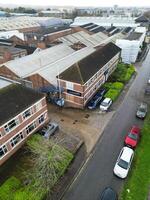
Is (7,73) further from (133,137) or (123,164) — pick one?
(123,164)

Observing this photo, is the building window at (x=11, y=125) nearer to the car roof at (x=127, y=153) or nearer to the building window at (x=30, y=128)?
the building window at (x=30, y=128)

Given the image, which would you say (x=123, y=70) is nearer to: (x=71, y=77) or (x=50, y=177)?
(x=71, y=77)

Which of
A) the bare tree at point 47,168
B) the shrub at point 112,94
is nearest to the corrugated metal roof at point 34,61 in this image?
the shrub at point 112,94

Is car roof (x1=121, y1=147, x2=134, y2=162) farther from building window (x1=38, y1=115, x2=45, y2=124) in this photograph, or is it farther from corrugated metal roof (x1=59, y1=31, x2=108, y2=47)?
corrugated metal roof (x1=59, y1=31, x2=108, y2=47)

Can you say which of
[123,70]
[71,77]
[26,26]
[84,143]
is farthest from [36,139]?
[26,26]

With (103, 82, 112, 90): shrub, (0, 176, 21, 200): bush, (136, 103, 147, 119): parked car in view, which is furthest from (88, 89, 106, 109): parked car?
(0, 176, 21, 200): bush

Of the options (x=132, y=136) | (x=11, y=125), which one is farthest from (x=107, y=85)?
(x=11, y=125)
